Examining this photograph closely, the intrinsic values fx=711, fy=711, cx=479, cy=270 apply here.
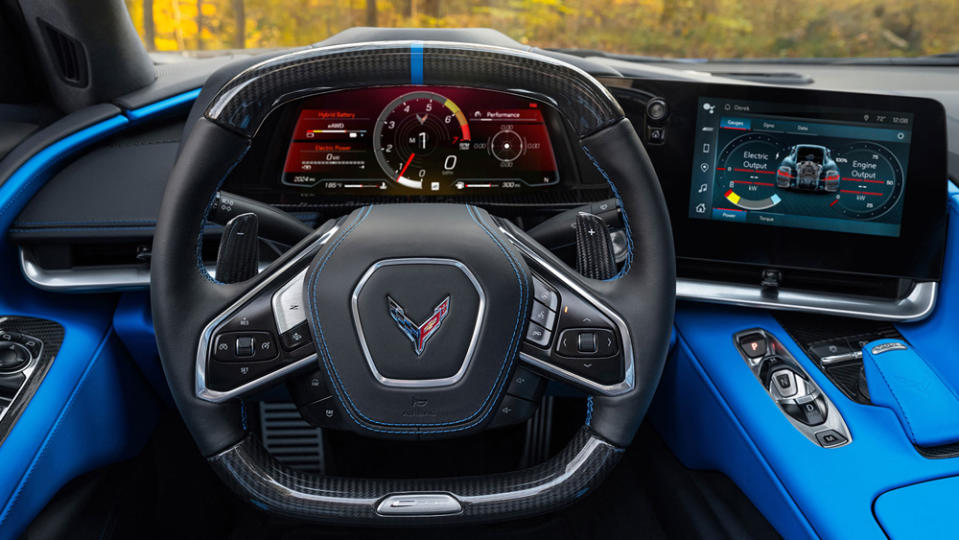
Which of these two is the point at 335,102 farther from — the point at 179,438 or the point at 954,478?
the point at 954,478

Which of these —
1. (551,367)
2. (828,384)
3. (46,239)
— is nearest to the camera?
(551,367)

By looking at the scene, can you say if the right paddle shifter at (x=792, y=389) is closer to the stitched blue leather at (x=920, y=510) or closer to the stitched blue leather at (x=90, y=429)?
the stitched blue leather at (x=920, y=510)

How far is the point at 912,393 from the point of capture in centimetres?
123

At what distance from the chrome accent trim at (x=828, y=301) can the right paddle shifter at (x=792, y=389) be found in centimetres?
7

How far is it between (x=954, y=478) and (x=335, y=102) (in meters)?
1.39

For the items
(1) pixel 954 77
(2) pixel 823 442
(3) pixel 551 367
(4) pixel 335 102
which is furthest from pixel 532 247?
(1) pixel 954 77

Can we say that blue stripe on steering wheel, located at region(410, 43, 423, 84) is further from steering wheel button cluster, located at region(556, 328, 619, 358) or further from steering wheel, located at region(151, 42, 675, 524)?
steering wheel button cluster, located at region(556, 328, 619, 358)

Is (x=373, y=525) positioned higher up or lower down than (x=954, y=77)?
lower down

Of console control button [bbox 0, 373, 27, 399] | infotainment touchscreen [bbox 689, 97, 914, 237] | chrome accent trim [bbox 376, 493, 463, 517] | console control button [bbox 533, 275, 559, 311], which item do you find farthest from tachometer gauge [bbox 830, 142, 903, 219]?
console control button [bbox 0, 373, 27, 399]

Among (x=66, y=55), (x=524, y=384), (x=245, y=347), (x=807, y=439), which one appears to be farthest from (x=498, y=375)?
(x=66, y=55)

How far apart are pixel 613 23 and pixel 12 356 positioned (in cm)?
212

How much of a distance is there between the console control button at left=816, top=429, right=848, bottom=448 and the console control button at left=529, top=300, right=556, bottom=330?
1.84 ft

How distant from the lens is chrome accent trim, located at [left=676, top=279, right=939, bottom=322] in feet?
4.66

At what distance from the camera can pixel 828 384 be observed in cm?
132
